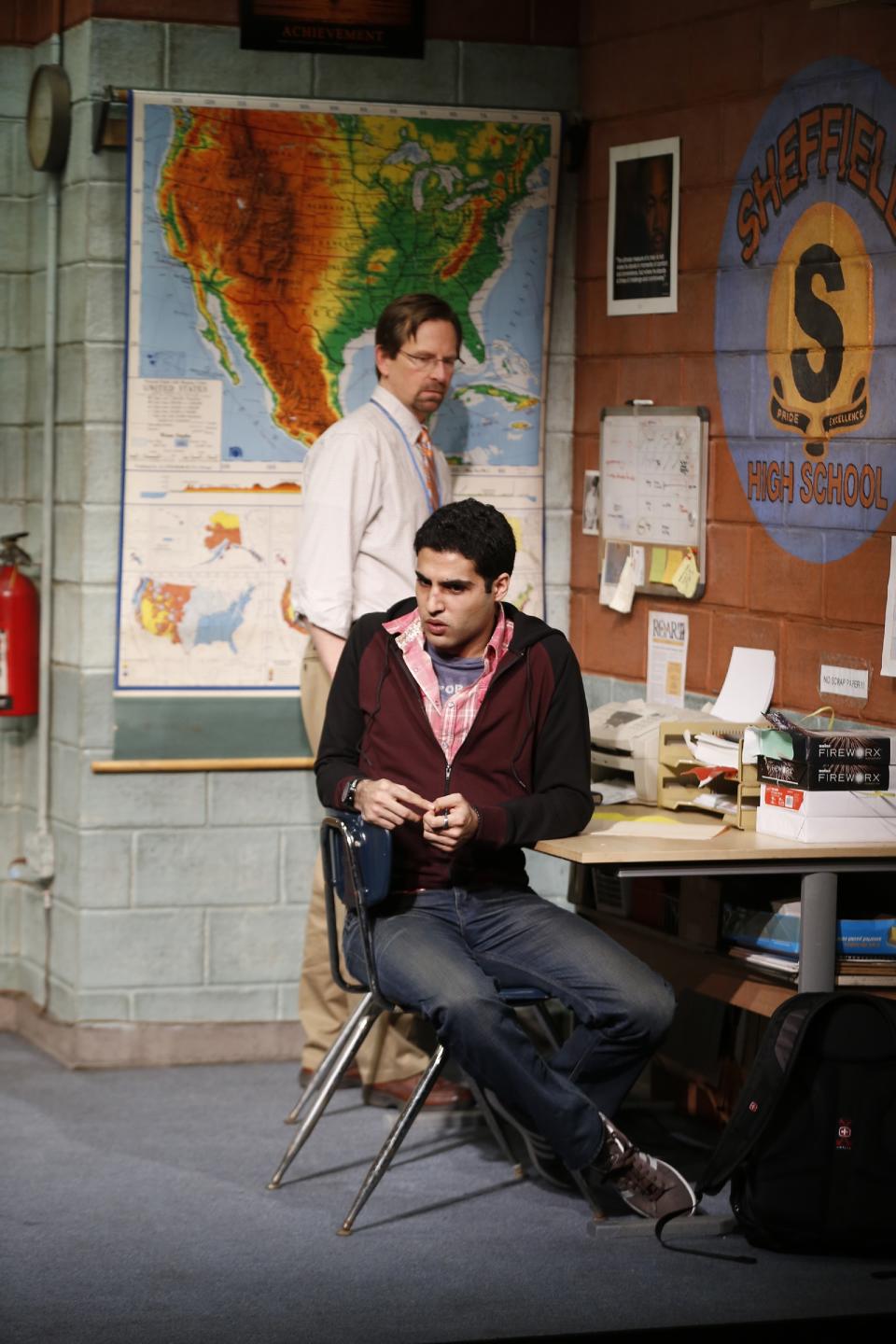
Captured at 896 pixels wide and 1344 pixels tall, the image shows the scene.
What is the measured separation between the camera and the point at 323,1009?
4.68 meters

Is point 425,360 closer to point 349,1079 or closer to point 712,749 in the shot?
point 712,749

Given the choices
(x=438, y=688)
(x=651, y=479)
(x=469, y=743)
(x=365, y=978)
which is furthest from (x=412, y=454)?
(x=365, y=978)

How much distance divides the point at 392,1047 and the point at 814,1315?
1.51m

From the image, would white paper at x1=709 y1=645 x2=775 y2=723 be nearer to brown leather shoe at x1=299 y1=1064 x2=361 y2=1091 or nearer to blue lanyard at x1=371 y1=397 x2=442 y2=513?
blue lanyard at x1=371 y1=397 x2=442 y2=513

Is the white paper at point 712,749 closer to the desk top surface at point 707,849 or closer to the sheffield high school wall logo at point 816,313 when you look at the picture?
the desk top surface at point 707,849

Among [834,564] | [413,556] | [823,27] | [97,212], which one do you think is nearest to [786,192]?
[823,27]

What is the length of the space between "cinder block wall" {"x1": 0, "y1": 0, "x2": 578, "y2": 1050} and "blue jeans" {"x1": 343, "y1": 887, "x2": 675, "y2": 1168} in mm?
1069

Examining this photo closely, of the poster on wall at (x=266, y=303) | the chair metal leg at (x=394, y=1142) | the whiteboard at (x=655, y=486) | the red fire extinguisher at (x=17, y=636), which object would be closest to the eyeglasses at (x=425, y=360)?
the poster on wall at (x=266, y=303)

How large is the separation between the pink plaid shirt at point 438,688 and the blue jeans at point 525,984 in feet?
1.06

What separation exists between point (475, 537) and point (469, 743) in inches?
16.4

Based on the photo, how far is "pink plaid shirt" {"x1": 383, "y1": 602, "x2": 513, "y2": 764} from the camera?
388 cm

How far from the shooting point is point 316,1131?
4.39 meters

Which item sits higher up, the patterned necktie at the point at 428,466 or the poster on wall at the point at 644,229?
the poster on wall at the point at 644,229

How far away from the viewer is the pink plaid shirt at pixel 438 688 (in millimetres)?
3875
